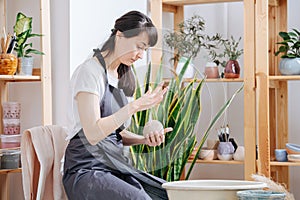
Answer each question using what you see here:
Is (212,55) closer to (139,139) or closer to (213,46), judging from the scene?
(213,46)

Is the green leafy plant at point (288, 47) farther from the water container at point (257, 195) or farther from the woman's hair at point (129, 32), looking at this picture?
the water container at point (257, 195)

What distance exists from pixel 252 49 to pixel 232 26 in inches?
23.2

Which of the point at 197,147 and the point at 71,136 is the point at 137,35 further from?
the point at 197,147

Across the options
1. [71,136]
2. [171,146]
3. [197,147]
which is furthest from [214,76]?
[71,136]

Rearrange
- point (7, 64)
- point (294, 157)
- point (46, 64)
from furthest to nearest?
point (294, 157) → point (46, 64) → point (7, 64)

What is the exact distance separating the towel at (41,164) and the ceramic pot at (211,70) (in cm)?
83

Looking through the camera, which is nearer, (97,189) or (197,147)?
(97,189)

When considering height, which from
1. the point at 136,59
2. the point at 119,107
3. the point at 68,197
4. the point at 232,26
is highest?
the point at 232,26

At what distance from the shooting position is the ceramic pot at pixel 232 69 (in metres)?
3.36

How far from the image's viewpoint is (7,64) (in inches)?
114

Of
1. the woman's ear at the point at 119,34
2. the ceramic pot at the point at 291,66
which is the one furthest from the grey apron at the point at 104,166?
the ceramic pot at the point at 291,66

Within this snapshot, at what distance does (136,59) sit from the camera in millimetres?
2527

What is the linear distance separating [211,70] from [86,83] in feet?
2.85

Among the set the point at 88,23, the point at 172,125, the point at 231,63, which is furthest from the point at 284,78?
the point at 88,23
